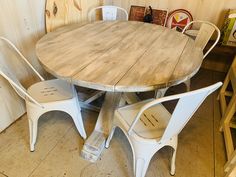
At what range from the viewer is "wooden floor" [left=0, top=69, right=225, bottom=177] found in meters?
1.44

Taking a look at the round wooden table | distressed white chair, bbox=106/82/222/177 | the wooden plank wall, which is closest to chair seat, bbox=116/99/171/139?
distressed white chair, bbox=106/82/222/177

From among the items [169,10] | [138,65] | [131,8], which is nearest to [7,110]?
[138,65]

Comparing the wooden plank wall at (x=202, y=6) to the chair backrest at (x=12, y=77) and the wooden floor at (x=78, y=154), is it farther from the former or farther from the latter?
the chair backrest at (x=12, y=77)

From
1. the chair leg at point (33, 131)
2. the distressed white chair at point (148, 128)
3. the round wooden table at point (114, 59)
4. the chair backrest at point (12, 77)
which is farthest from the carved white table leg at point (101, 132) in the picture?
the chair backrest at point (12, 77)

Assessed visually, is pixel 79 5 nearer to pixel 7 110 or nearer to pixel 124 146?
pixel 7 110

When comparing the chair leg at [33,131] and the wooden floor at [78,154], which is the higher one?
the chair leg at [33,131]

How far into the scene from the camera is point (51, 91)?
4.99ft

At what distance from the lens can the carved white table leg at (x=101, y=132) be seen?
1.51 meters

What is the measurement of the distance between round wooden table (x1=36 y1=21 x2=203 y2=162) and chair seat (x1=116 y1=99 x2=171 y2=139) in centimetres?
32

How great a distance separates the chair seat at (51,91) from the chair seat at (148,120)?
44 centimetres

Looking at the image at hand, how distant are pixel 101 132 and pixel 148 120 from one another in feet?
1.72

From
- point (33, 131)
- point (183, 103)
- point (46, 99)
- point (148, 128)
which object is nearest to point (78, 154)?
point (33, 131)

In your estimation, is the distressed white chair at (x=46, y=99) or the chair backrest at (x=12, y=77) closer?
the chair backrest at (x=12, y=77)

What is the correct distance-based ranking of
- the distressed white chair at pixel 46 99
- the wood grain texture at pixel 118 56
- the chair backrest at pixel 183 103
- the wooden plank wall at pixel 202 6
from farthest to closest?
the wooden plank wall at pixel 202 6 → the distressed white chair at pixel 46 99 → the wood grain texture at pixel 118 56 → the chair backrest at pixel 183 103
